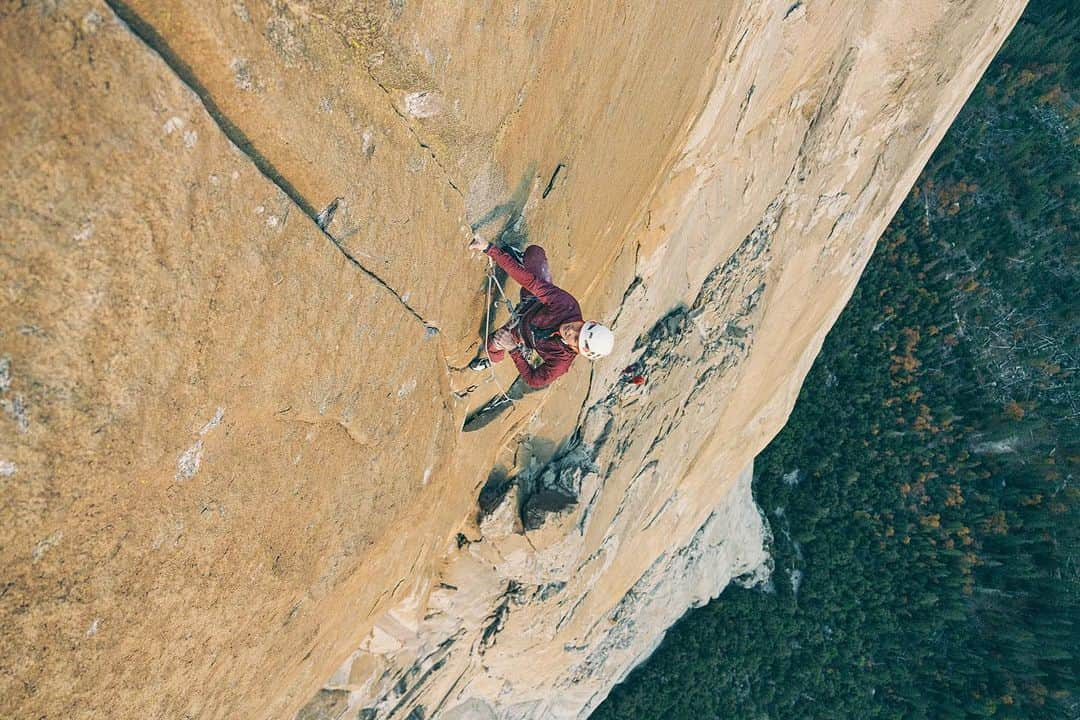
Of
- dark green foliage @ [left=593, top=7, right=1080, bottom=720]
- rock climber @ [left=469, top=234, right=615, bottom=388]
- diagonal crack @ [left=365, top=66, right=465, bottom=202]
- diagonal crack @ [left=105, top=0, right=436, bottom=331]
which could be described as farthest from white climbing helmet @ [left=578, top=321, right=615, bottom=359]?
dark green foliage @ [left=593, top=7, right=1080, bottom=720]

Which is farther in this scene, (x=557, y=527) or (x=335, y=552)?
(x=557, y=527)

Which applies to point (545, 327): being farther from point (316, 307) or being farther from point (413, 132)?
point (316, 307)

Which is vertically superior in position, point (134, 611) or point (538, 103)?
point (538, 103)

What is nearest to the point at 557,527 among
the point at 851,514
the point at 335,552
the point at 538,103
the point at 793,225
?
the point at 335,552

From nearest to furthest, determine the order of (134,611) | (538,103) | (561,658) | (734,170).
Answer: (134,611) < (538,103) < (734,170) < (561,658)

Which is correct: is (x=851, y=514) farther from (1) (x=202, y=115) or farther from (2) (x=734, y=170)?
(1) (x=202, y=115)

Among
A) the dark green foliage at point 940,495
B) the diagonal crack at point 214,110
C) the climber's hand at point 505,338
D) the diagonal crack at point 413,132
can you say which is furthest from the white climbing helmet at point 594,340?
the dark green foliage at point 940,495

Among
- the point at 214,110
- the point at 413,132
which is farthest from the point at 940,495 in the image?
the point at 214,110
